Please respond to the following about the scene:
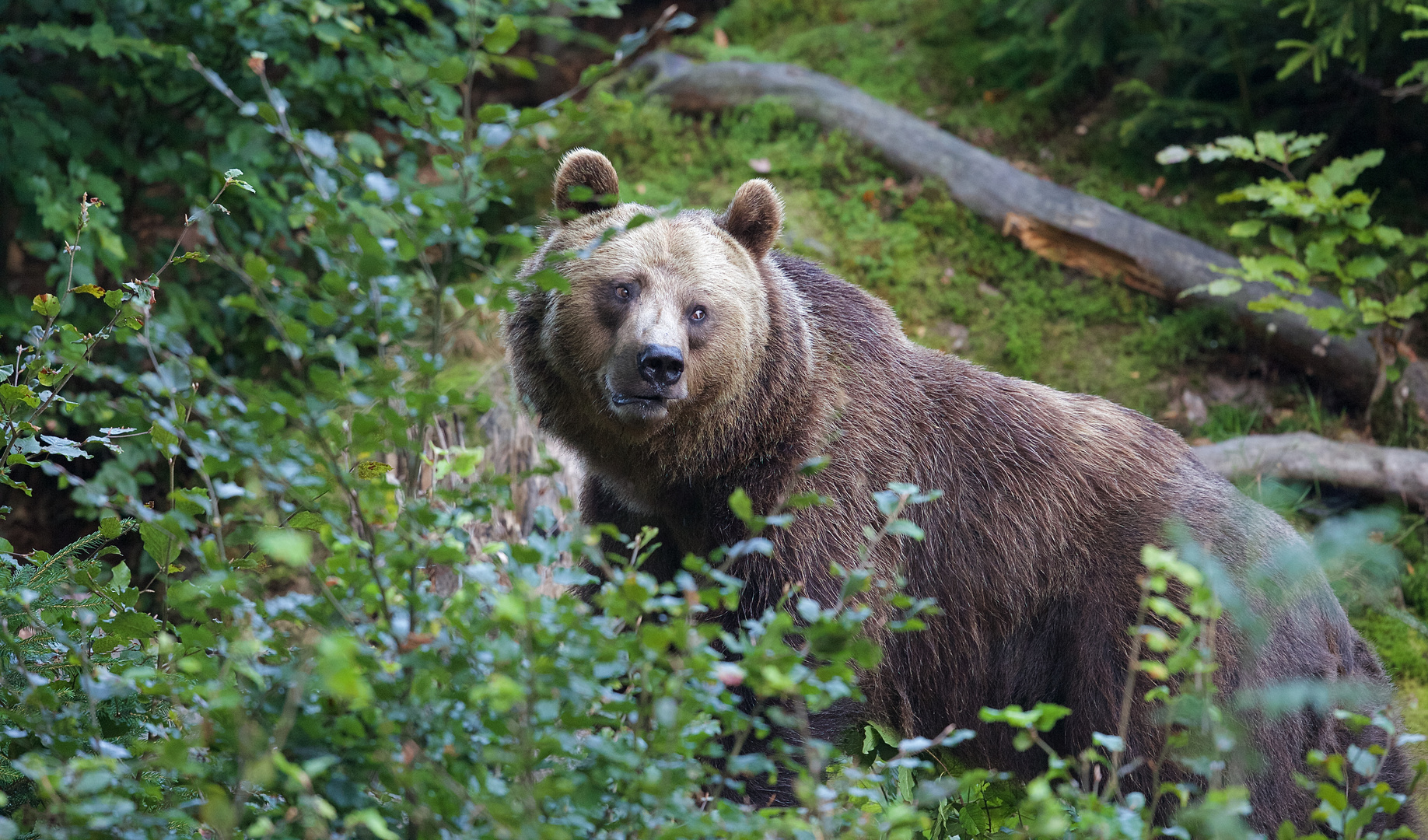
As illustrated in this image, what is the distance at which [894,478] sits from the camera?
4.21 m

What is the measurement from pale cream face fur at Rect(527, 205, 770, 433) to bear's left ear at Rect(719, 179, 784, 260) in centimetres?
15

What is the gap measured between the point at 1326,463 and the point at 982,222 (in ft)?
9.86

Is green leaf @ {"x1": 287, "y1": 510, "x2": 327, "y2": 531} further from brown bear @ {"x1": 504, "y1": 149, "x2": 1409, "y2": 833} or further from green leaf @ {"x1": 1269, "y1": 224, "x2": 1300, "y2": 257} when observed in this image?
green leaf @ {"x1": 1269, "y1": 224, "x2": 1300, "y2": 257}

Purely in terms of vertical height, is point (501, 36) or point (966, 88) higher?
point (501, 36)

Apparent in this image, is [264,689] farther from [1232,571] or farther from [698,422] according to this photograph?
[1232,571]

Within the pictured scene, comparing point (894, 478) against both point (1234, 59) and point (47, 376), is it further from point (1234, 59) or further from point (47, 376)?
point (1234, 59)

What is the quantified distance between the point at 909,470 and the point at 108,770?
9.95 feet

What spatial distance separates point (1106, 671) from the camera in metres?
4.08

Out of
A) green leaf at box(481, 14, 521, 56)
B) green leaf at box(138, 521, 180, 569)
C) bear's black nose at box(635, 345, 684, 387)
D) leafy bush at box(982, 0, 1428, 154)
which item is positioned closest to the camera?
green leaf at box(481, 14, 521, 56)

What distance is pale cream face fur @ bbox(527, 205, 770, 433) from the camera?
4.14m

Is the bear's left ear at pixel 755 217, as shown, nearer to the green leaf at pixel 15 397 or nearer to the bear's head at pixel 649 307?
the bear's head at pixel 649 307

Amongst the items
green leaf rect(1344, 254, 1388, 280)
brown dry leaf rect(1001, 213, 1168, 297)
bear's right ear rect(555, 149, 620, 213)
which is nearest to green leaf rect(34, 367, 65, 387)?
bear's right ear rect(555, 149, 620, 213)

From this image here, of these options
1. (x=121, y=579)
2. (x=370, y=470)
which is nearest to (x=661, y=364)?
(x=370, y=470)

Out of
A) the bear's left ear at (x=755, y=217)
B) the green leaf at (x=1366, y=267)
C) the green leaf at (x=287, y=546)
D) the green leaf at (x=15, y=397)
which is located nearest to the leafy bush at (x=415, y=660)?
the green leaf at (x=287, y=546)
